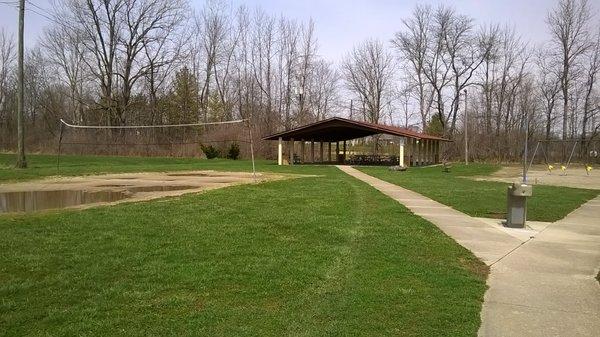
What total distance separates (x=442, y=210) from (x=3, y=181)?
658 inches

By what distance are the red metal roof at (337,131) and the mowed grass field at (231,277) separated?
2559cm

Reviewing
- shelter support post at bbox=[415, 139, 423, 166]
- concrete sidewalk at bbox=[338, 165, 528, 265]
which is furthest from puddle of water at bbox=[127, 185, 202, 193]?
shelter support post at bbox=[415, 139, 423, 166]

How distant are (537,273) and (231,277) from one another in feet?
13.1

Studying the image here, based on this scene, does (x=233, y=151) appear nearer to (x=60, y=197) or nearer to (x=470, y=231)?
(x=60, y=197)

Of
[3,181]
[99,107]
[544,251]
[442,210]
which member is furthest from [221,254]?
[99,107]

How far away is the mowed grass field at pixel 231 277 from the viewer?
14.1ft

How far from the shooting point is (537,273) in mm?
6461

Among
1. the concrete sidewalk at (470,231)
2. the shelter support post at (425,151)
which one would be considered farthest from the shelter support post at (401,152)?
the concrete sidewalk at (470,231)

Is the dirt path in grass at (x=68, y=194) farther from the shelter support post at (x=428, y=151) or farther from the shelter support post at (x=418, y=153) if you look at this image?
the shelter support post at (x=428, y=151)

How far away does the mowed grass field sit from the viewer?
4.30 m

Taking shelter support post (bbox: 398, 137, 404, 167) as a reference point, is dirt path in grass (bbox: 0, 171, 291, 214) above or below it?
below

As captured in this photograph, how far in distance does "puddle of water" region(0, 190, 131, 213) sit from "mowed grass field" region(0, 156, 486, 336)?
221 centimetres

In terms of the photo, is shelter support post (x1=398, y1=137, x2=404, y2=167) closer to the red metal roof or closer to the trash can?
the red metal roof

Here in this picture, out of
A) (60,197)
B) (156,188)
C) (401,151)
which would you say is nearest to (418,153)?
(401,151)
